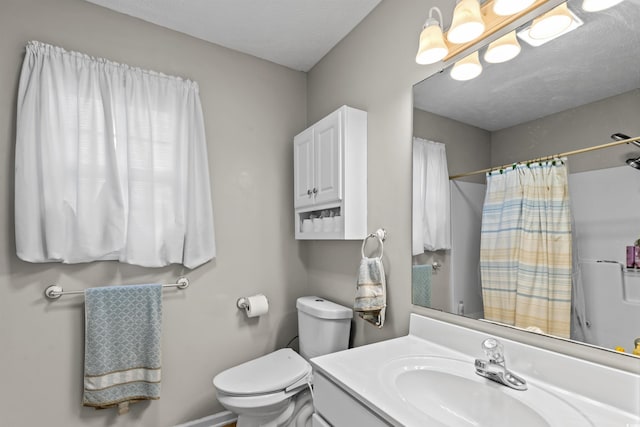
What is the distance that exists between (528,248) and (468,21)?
2.55ft

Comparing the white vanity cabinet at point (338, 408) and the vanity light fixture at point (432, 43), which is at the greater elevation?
the vanity light fixture at point (432, 43)

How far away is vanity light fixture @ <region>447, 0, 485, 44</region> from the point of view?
1073 millimetres

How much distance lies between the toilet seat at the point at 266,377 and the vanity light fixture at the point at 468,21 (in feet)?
5.39

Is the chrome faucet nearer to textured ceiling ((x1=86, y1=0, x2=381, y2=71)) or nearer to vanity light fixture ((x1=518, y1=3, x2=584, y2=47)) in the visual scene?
vanity light fixture ((x1=518, y1=3, x2=584, y2=47))

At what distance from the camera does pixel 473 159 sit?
123 centimetres

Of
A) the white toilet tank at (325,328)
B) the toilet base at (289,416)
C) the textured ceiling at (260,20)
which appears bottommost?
the toilet base at (289,416)

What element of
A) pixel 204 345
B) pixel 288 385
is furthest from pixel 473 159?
pixel 204 345

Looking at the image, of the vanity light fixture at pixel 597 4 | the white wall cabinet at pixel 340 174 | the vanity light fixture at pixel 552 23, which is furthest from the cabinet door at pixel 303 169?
the vanity light fixture at pixel 597 4

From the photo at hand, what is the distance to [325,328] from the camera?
5.86 ft

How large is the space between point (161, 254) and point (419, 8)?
5.83ft

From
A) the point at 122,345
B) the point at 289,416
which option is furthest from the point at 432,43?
the point at 122,345

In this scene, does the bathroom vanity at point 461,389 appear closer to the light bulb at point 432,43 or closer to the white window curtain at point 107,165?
the light bulb at point 432,43

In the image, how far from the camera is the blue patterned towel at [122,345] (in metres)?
1.57

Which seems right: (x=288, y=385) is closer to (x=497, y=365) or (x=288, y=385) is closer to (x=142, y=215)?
(x=497, y=365)
